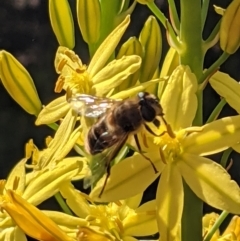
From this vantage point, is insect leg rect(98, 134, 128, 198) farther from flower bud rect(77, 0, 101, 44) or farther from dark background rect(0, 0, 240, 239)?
dark background rect(0, 0, 240, 239)

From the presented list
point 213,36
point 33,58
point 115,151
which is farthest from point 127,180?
point 33,58

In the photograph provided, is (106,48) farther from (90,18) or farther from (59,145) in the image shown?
(59,145)

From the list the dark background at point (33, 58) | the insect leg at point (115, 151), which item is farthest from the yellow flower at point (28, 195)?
the dark background at point (33, 58)

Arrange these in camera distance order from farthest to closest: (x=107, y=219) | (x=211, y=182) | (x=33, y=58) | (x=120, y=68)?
(x=33, y=58), (x=107, y=219), (x=120, y=68), (x=211, y=182)

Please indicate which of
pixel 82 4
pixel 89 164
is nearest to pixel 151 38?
pixel 82 4

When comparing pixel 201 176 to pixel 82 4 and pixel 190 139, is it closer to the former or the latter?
pixel 190 139

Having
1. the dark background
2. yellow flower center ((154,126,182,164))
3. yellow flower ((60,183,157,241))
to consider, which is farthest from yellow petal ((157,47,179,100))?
the dark background

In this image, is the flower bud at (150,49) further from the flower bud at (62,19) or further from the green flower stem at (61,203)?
the green flower stem at (61,203)
